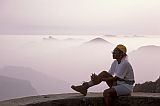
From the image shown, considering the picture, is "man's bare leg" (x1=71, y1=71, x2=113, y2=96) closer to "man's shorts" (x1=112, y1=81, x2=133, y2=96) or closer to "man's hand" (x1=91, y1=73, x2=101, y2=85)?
"man's hand" (x1=91, y1=73, x2=101, y2=85)

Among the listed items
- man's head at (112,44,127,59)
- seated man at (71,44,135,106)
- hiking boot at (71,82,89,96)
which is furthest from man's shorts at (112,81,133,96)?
hiking boot at (71,82,89,96)

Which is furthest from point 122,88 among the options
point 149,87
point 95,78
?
point 149,87

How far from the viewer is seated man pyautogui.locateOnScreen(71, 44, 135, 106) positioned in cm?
837

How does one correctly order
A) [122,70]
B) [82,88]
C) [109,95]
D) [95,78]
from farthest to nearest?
[82,88], [95,78], [109,95], [122,70]

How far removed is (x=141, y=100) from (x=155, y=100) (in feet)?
1.11

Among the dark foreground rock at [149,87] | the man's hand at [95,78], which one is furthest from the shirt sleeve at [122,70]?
the dark foreground rock at [149,87]

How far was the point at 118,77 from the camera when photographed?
843cm

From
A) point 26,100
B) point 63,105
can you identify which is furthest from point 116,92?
point 26,100

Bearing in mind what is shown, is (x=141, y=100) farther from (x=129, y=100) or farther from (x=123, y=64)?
(x=123, y=64)

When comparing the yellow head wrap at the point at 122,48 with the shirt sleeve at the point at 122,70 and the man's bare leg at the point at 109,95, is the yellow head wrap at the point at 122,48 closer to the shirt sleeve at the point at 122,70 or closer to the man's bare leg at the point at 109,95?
the shirt sleeve at the point at 122,70

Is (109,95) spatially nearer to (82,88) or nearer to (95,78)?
(95,78)

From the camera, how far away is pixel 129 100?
8.91m

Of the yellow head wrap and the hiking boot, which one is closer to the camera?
the yellow head wrap

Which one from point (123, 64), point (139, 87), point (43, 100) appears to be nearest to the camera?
point (123, 64)
